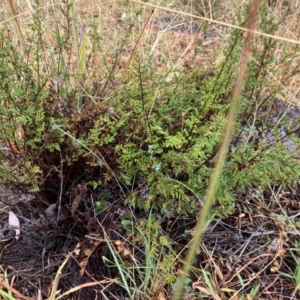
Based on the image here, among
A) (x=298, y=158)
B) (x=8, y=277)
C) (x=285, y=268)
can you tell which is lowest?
(x=285, y=268)

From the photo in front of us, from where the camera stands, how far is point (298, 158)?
1.27 m

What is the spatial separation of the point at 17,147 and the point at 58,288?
0.44 m

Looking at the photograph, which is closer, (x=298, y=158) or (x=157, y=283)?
(x=157, y=283)

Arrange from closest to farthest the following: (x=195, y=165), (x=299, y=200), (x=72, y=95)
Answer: (x=195, y=165) < (x=72, y=95) < (x=299, y=200)

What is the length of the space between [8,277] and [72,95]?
558 millimetres

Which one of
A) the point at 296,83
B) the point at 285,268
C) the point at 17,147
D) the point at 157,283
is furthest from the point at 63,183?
the point at 296,83

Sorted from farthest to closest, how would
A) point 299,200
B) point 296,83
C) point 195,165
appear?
point 296,83
point 299,200
point 195,165

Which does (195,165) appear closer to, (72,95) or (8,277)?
(72,95)

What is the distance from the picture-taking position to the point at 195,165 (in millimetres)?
1070

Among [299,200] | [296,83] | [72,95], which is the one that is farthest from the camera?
[296,83]

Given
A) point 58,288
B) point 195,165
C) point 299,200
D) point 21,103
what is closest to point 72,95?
point 21,103

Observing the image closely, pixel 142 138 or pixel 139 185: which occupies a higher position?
pixel 142 138

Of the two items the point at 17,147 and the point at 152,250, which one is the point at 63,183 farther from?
the point at 152,250

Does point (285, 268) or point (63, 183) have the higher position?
point (63, 183)
